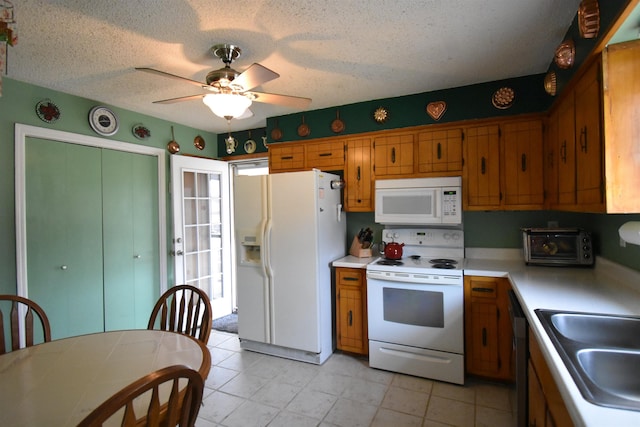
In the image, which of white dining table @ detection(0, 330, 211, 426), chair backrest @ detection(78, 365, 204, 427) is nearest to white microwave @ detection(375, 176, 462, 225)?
white dining table @ detection(0, 330, 211, 426)

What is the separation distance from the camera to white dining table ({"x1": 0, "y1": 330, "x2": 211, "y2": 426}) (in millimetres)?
1063

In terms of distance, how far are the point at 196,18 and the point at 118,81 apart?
1251mm

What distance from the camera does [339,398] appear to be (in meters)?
2.38

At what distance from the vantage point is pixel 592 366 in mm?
1146

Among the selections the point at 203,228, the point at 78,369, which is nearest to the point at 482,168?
the point at 78,369

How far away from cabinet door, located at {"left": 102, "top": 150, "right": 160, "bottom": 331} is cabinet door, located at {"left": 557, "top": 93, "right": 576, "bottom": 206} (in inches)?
146

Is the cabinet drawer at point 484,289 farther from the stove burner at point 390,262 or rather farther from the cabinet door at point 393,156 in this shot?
the cabinet door at point 393,156

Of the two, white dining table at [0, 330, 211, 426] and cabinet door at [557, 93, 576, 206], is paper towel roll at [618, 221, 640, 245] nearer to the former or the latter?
cabinet door at [557, 93, 576, 206]

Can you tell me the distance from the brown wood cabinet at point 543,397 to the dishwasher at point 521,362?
70 mm

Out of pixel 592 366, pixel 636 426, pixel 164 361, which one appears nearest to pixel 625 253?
pixel 592 366

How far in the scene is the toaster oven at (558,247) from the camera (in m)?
2.36

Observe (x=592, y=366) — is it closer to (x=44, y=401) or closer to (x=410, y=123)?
(x=44, y=401)

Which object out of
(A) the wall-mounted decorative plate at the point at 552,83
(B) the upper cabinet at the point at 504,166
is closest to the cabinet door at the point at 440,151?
(B) the upper cabinet at the point at 504,166

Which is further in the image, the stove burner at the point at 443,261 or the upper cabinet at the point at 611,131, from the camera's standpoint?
the stove burner at the point at 443,261
